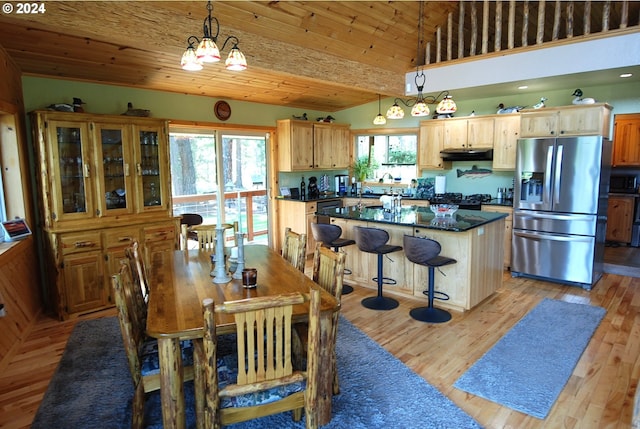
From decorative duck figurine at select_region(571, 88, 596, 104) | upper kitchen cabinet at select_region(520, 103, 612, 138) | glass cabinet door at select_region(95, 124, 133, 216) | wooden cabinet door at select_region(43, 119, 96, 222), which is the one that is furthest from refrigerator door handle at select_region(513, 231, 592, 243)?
wooden cabinet door at select_region(43, 119, 96, 222)

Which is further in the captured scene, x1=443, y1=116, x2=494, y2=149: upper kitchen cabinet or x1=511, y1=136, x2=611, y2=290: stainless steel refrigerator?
x1=443, y1=116, x2=494, y2=149: upper kitchen cabinet

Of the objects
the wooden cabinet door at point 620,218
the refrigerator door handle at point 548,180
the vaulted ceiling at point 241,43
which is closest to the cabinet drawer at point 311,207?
the vaulted ceiling at point 241,43

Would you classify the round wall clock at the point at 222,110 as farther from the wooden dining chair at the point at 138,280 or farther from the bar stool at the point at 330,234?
the wooden dining chair at the point at 138,280

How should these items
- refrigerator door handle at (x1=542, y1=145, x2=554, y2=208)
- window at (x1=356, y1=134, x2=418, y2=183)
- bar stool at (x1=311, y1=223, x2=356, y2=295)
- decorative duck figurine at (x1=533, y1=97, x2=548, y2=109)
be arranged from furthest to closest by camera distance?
window at (x1=356, y1=134, x2=418, y2=183)
decorative duck figurine at (x1=533, y1=97, x2=548, y2=109)
refrigerator door handle at (x1=542, y1=145, x2=554, y2=208)
bar stool at (x1=311, y1=223, x2=356, y2=295)

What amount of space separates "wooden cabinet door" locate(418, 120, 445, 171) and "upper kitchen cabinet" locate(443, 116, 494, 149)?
107 mm

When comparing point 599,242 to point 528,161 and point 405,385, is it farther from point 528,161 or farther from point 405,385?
point 405,385

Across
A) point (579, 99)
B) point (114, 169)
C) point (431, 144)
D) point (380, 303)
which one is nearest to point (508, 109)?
point (579, 99)

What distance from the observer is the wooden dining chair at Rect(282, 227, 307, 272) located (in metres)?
3.13

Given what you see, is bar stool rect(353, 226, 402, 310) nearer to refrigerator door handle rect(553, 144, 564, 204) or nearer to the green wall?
refrigerator door handle rect(553, 144, 564, 204)

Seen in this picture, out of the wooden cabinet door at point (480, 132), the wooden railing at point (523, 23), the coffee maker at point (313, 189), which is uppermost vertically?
the wooden railing at point (523, 23)

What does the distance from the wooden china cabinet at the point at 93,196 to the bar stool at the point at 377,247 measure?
6.98 feet

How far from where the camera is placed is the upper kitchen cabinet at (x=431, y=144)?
6613 millimetres

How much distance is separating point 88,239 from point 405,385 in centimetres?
351

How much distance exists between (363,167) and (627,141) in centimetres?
474
